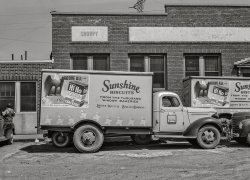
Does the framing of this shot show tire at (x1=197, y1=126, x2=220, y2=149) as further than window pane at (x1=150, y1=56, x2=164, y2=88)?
No

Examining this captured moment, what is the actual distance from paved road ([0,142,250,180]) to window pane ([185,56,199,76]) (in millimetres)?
7627

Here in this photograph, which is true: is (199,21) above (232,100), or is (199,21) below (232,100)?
above

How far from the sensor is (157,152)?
11.9 metres

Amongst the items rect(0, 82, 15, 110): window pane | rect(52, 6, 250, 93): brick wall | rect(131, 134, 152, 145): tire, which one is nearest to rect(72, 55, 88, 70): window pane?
rect(52, 6, 250, 93): brick wall

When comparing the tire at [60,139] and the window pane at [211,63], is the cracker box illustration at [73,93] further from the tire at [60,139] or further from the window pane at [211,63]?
the window pane at [211,63]

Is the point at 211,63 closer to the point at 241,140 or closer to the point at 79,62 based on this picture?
the point at 79,62

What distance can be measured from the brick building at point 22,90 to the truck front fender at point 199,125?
961cm

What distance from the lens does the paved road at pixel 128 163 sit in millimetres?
8172

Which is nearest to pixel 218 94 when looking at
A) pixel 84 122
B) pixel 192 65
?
pixel 192 65

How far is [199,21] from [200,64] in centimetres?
236

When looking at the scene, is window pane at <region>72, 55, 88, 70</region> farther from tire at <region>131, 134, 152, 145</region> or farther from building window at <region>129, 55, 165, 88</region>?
tire at <region>131, 134, 152, 145</region>

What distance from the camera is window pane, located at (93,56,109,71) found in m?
20.0

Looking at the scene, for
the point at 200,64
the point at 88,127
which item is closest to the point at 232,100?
the point at 200,64

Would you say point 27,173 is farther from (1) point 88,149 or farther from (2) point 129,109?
(2) point 129,109
